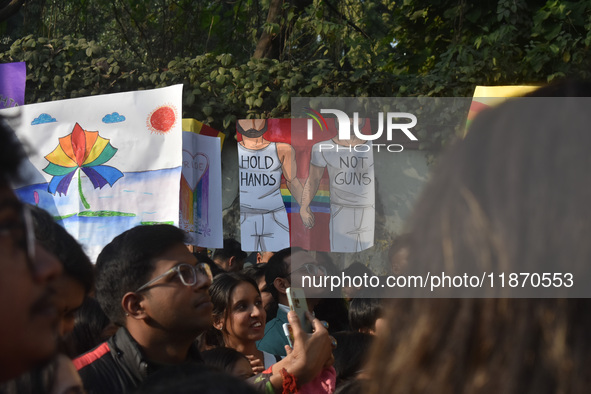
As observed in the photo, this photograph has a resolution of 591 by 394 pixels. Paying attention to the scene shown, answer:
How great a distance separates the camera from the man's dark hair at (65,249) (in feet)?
5.52

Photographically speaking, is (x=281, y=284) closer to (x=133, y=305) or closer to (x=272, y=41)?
(x=133, y=305)

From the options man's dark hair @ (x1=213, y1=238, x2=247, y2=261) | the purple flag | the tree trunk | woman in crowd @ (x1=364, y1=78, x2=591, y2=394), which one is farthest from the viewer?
the tree trunk

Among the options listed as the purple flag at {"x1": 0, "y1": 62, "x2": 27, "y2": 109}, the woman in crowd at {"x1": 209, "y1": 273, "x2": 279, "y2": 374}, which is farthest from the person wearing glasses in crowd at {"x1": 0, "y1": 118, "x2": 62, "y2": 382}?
the purple flag at {"x1": 0, "y1": 62, "x2": 27, "y2": 109}

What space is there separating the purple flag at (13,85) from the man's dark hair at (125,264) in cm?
309

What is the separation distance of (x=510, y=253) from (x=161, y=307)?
5.47ft

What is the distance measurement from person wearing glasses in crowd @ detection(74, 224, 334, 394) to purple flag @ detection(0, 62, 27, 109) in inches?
122

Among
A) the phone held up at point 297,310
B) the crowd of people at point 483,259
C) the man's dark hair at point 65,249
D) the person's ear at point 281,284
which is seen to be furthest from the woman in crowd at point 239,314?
the crowd of people at point 483,259

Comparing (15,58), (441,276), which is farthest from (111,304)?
(15,58)

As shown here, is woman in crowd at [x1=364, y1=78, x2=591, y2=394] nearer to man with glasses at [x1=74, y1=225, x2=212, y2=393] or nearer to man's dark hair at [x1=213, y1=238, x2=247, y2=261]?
man with glasses at [x1=74, y1=225, x2=212, y2=393]

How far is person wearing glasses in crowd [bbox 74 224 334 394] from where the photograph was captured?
2.34m

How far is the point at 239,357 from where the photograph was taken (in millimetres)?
2855

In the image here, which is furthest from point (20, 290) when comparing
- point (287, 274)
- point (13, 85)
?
point (13, 85)

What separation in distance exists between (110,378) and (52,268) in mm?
1287

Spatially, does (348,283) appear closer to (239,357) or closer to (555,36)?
(239,357)
